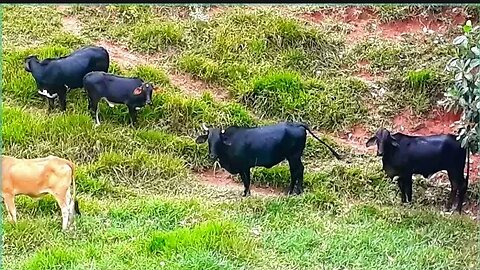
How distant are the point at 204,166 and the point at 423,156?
105cm

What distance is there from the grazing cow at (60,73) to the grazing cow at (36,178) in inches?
41.5

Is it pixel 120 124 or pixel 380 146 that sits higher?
pixel 380 146

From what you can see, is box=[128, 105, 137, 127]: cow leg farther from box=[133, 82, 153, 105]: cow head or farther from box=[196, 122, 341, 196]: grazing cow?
box=[196, 122, 341, 196]: grazing cow

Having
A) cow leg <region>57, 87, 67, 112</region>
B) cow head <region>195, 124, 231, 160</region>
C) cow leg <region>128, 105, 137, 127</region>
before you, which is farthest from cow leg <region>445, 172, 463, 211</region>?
cow leg <region>57, 87, 67, 112</region>

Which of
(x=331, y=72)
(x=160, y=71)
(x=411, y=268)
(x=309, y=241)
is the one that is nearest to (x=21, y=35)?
(x=160, y=71)

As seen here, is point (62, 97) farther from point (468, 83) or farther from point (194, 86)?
point (468, 83)

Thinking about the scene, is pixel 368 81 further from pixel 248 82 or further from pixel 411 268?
pixel 411 268

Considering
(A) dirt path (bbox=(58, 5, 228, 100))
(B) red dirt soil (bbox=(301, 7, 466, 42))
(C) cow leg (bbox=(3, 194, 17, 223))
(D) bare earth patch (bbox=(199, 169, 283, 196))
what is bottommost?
(D) bare earth patch (bbox=(199, 169, 283, 196))

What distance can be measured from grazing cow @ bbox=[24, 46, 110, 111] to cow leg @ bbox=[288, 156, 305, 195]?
1185 mm

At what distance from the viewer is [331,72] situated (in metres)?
4.59

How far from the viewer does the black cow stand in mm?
3824

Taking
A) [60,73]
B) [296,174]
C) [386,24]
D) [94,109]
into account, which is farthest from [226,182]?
[386,24]

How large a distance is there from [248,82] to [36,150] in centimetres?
125

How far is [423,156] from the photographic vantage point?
11.0 ft
